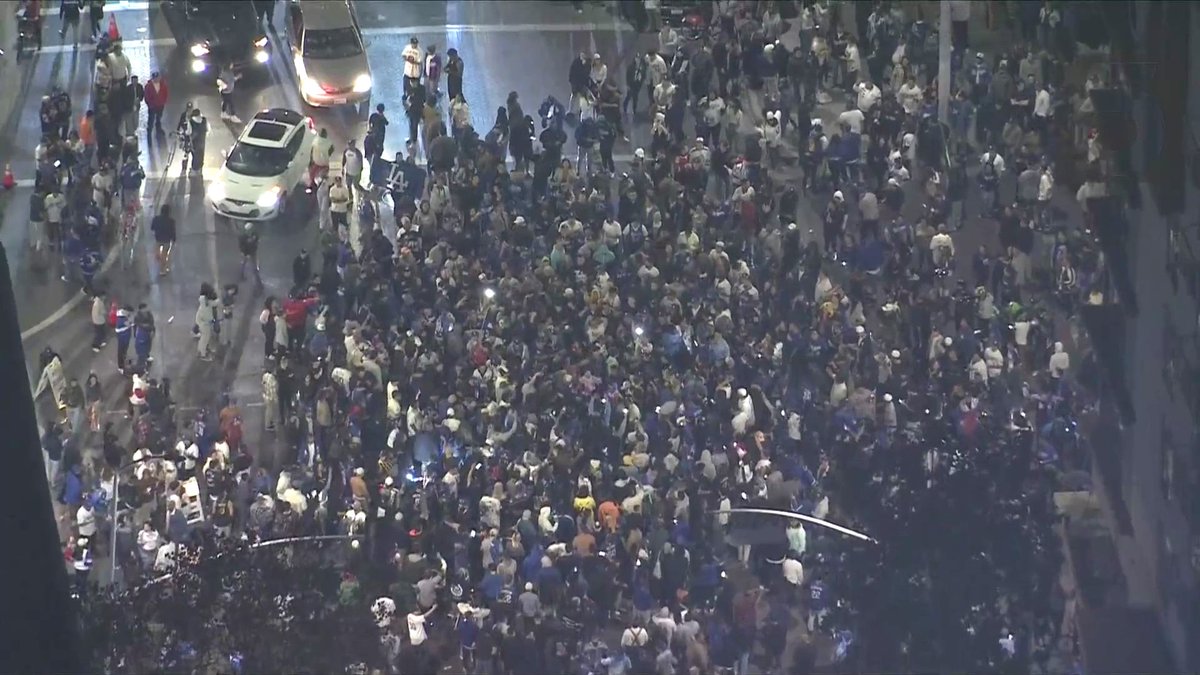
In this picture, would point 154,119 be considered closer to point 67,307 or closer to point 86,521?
point 67,307

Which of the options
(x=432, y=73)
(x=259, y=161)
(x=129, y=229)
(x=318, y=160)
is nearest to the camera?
(x=129, y=229)

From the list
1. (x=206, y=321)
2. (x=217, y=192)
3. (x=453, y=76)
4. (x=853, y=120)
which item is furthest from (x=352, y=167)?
(x=853, y=120)

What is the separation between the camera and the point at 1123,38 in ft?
123

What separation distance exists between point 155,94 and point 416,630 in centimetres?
1387

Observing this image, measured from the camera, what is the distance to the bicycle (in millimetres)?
34875

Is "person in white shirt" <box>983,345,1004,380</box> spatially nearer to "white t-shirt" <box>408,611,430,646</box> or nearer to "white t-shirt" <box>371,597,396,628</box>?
"white t-shirt" <box>408,611,430,646</box>

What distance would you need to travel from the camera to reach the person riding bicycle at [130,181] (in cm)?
3566

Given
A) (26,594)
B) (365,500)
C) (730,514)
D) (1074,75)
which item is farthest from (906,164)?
(26,594)

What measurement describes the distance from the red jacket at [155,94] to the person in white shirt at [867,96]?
11.1m

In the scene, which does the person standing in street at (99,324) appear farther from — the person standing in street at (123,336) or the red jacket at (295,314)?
the red jacket at (295,314)

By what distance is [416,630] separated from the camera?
2697 centimetres

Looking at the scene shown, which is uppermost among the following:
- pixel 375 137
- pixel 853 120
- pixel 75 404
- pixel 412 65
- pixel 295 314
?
pixel 853 120

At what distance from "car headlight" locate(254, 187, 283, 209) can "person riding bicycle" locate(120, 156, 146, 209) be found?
73.0 inches

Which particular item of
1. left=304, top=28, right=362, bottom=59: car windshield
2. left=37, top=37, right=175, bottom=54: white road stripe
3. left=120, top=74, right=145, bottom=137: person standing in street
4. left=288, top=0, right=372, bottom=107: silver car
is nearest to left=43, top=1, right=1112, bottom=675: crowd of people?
left=288, top=0, right=372, bottom=107: silver car
